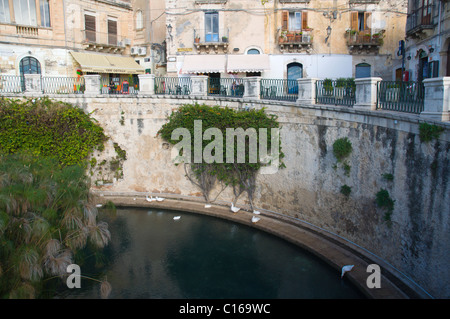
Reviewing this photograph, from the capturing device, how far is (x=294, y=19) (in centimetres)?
2084

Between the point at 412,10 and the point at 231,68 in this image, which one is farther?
the point at 231,68

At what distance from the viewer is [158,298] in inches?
400

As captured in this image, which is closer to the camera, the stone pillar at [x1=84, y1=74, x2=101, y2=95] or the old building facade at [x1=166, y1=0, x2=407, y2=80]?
the stone pillar at [x1=84, y1=74, x2=101, y2=95]

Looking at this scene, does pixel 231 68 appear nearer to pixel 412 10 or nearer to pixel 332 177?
pixel 412 10

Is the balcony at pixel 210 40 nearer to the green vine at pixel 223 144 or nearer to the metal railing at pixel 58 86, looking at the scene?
the green vine at pixel 223 144

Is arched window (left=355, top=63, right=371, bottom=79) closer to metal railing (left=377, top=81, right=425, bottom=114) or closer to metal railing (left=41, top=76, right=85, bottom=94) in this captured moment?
metal railing (left=377, top=81, right=425, bottom=114)

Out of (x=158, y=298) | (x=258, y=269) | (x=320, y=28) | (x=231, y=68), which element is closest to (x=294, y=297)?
(x=258, y=269)

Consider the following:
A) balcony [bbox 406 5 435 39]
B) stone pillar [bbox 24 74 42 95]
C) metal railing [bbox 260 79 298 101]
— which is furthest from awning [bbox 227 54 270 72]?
stone pillar [bbox 24 74 42 95]

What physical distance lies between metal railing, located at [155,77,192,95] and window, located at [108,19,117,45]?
8046mm

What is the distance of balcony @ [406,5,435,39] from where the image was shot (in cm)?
1477

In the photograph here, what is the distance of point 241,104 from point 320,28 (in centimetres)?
840

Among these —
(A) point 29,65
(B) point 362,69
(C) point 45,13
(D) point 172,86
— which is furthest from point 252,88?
(C) point 45,13

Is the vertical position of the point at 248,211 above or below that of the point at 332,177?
below

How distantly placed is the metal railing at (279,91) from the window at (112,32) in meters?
12.6
